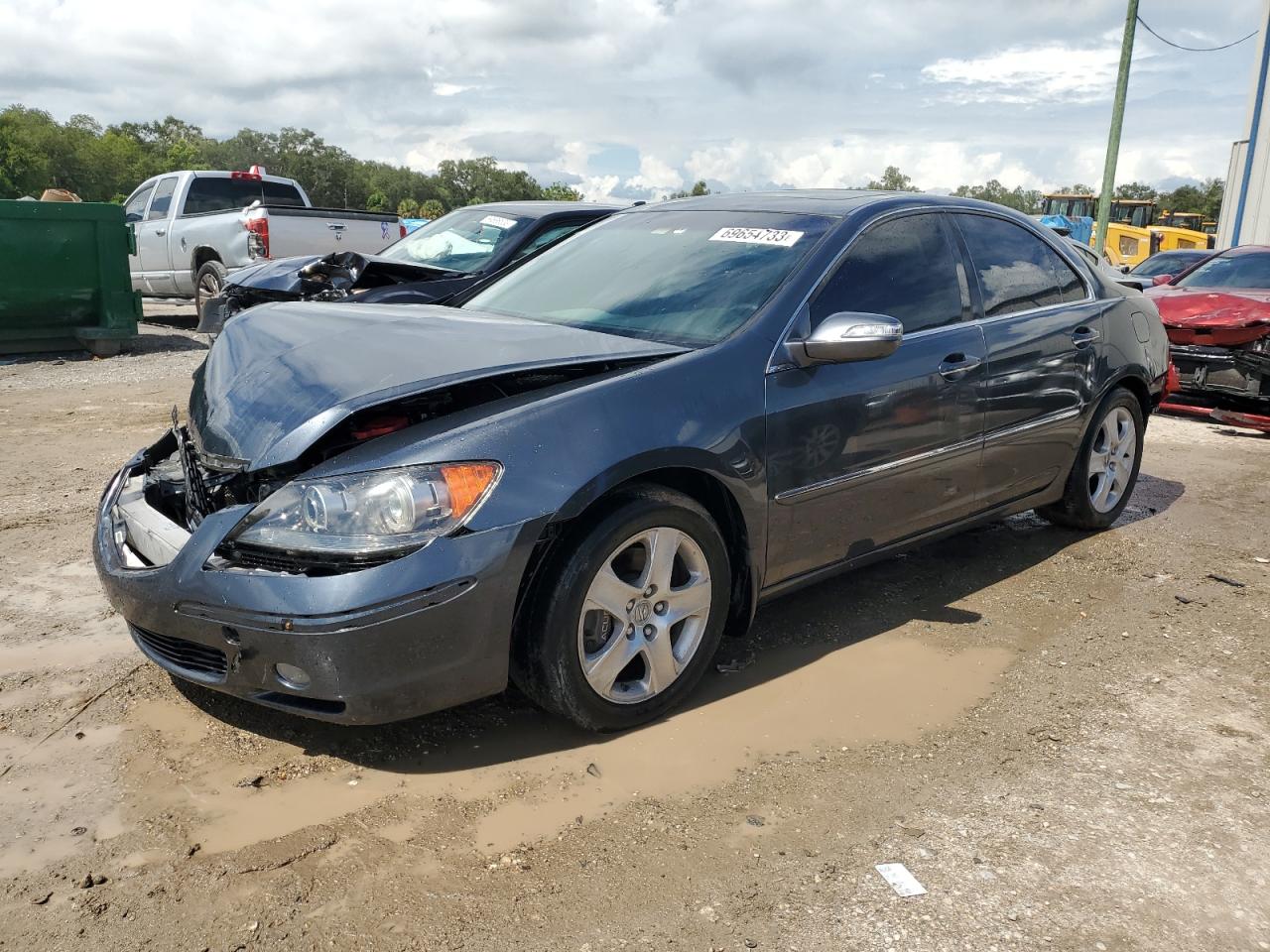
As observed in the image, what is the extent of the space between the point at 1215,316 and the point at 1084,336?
4.09 metres

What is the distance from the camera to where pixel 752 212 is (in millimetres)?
4098

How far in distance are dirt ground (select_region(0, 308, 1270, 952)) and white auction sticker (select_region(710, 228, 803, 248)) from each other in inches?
56.6

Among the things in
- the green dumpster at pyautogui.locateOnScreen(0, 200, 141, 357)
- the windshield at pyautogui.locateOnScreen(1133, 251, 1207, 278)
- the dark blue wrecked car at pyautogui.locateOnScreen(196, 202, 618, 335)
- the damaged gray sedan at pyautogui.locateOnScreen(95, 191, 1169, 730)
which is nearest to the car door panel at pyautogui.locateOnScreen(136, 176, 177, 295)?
the green dumpster at pyautogui.locateOnScreen(0, 200, 141, 357)

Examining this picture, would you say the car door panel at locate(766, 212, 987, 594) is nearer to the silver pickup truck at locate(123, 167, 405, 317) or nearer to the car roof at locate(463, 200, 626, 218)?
the car roof at locate(463, 200, 626, 218)

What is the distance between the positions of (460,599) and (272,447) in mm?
684

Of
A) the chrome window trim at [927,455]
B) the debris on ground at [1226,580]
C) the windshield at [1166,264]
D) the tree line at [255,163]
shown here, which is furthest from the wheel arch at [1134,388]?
the tree line at [255,163]

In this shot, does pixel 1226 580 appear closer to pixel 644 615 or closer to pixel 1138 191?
pixel 644 615

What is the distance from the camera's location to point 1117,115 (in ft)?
65.5

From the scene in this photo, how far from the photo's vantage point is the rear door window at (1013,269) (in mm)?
4363

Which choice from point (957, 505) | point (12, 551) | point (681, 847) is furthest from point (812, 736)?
point (12, 551)

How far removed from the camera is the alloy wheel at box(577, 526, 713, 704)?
3004 millimetres

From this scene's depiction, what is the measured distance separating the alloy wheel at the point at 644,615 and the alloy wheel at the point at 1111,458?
2.70m

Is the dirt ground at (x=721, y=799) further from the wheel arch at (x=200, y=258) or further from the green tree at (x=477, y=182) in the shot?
the green tree at (x=477, y=182)

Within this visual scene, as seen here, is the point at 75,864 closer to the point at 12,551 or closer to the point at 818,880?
the point at 818,880
